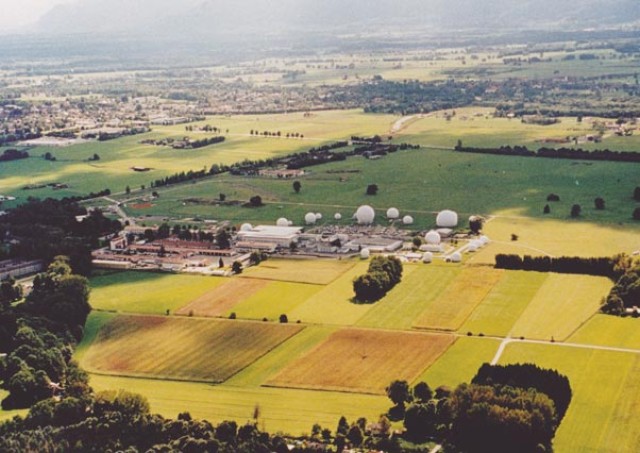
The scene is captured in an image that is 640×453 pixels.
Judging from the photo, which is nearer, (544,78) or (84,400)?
(84,400)

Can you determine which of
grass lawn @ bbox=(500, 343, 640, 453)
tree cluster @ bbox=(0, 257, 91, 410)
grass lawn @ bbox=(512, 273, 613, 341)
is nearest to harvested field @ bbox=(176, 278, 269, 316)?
tree cluster @ bbox=(0, 257, 91, 410)

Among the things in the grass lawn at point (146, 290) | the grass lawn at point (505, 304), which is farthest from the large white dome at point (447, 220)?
the grass lawn at point (146, 290)

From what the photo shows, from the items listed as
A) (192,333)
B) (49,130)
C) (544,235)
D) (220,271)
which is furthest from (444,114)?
(192,333)

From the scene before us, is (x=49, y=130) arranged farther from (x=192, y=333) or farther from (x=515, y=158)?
(x=192, y=333)

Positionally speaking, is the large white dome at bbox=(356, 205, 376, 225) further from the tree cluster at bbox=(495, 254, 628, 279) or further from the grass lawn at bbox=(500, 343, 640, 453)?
the grass lawn at bbox=(500, 343, 640, 453)

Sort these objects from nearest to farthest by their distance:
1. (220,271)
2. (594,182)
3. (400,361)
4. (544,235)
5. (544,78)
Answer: (400,361) → (220,271) → (544,235) → (594,182) → (544,78)

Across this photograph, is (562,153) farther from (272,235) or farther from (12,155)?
(12,155)

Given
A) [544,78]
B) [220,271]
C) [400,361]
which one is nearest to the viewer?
[400,361]
